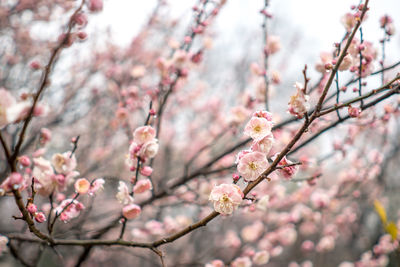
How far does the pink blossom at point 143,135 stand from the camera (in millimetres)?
1337

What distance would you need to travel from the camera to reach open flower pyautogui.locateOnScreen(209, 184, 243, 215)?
3.47ft

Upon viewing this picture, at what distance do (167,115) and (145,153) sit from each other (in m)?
4.14

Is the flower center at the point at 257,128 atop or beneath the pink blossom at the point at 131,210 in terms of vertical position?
atop

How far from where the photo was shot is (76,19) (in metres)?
1.23

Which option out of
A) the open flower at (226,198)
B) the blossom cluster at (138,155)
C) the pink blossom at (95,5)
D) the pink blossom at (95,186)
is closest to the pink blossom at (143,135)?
the blossom cluster at (138,155)

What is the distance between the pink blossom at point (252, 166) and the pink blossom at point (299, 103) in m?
0.22

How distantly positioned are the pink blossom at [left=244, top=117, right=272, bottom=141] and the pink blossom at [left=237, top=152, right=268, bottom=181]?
0.07m

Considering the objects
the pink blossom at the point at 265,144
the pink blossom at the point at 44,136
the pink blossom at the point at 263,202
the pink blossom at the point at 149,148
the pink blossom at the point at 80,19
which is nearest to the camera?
the pink blossom at the point at 265,144

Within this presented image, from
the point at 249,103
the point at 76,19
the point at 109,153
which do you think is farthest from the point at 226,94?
the point at 76,19

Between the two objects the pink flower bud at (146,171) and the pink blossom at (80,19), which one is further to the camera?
the pink flower bud at (146,171)

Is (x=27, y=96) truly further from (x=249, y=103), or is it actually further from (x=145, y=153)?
(x=249, y=103)

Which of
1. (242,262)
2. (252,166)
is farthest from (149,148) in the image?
(242,262)

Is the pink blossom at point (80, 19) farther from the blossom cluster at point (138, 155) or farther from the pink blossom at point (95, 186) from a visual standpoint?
the pink blossom at point (95, 186)

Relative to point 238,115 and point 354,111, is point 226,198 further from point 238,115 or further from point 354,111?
point 238,115
